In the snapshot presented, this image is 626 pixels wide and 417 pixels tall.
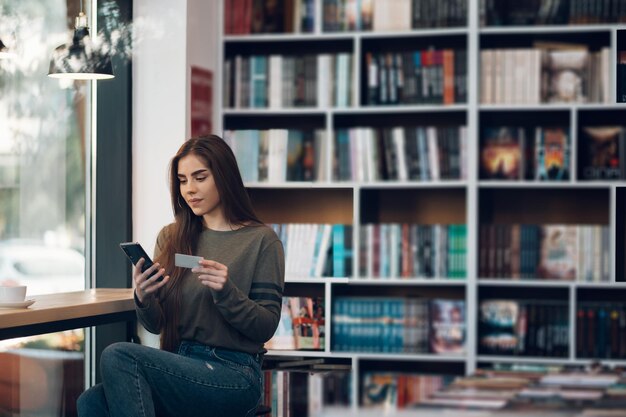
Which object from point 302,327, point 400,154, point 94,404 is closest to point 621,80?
point 400,154

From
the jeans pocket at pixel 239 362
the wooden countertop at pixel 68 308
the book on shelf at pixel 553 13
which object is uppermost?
the book on shelf at pixel 553 13

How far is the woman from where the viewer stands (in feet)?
8.53

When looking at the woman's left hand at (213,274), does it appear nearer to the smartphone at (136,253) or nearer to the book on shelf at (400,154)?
the smartphone at (136,253)

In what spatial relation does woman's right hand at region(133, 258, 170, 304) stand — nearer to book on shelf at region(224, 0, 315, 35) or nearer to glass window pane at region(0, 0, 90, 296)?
glass window pane at region(0, 0, 90, 296)

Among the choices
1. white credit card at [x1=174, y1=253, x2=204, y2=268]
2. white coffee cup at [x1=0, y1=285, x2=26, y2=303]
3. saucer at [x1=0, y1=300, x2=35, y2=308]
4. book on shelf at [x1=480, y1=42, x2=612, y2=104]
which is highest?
book on shelf at [x1=480, y1=42, x2=612, y2=104]

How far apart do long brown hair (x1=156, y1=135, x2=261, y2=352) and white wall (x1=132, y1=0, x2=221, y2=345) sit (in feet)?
3.89

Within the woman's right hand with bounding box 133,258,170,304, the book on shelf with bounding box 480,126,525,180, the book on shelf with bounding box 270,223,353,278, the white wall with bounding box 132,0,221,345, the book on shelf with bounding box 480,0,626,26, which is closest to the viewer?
the woman's right hand with bounding box 133,258,170,304

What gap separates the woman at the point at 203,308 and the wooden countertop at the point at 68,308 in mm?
236

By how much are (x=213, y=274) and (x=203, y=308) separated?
20 cm

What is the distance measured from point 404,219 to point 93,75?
5.76 ft

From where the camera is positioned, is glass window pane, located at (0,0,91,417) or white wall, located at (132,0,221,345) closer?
glass window pane, located at (0,0,91,417)

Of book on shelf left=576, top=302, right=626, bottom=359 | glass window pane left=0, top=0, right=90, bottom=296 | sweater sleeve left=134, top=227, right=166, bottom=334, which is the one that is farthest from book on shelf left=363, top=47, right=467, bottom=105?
sweater sleeve left=134, top=227, right=166, bottom=334

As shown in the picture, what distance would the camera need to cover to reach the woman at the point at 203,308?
2.60m

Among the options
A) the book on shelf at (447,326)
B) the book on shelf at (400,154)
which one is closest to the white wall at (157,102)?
the book on shelf at (400,154)
